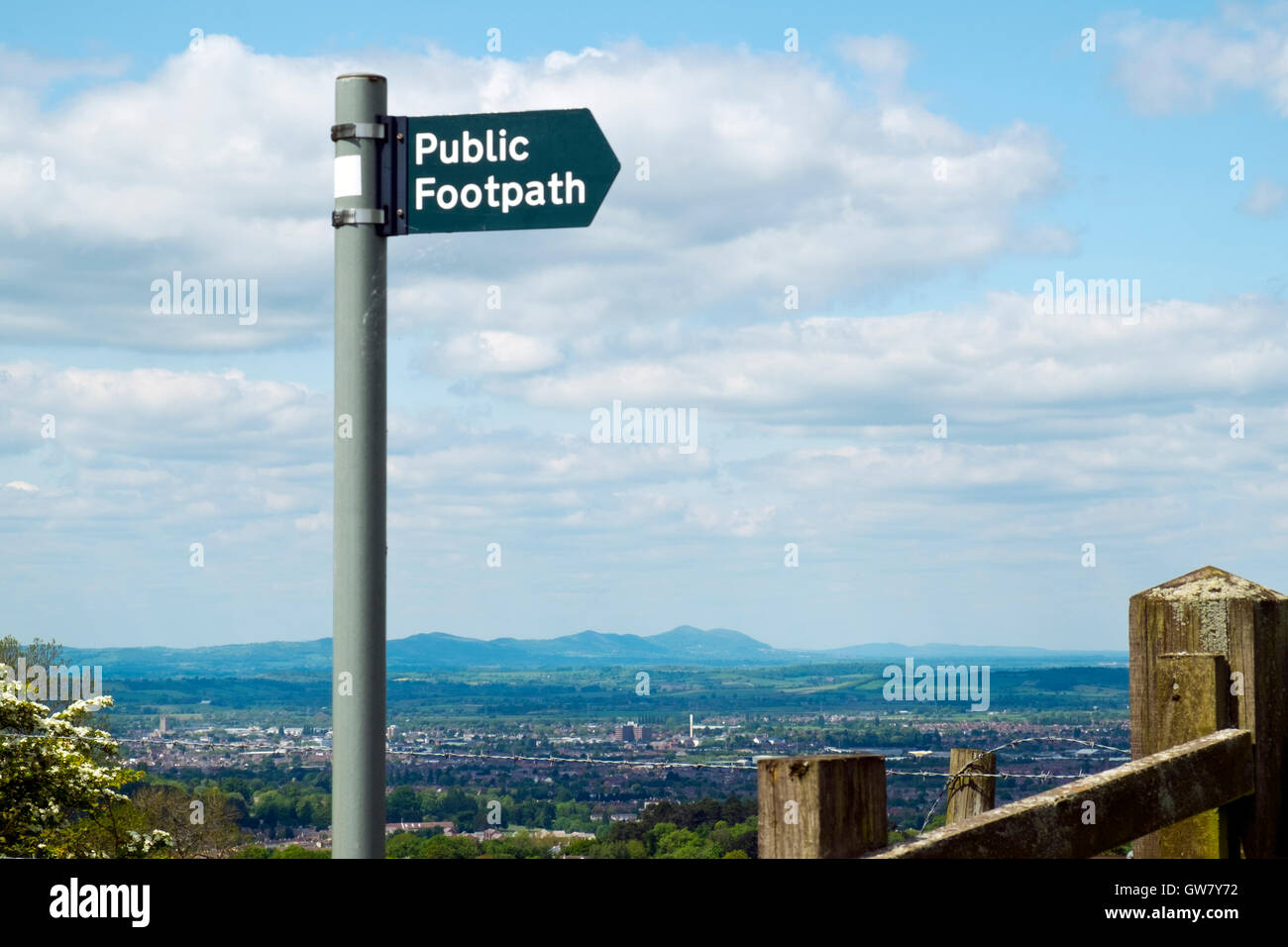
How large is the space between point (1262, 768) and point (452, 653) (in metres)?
141

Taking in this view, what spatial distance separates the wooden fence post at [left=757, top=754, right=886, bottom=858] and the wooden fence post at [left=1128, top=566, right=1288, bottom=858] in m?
1.74

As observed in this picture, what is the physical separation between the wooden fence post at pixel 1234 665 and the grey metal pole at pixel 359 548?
85.8 inches

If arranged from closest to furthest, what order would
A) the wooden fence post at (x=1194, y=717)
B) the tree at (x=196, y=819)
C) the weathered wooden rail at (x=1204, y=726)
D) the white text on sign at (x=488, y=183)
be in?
the white text on sign at (x=488, y=183), the weathered wooden rail at (x=1204, y=726), the wooden fence post at (x=1194, y=717), the tree at (x=196, y=819)

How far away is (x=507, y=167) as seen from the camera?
3227mm

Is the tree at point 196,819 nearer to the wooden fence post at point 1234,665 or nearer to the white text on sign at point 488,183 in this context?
the wooden fence post at point 1234,665

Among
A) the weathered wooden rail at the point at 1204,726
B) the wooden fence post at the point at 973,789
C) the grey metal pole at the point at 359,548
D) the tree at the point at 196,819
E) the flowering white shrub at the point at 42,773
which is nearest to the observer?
the grey metal pole at the point at 359,548

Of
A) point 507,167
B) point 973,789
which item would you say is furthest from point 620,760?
point 507,167

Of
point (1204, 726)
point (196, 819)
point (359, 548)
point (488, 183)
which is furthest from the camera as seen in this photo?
point (196, 819)

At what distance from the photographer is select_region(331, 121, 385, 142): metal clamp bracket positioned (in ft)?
10.1

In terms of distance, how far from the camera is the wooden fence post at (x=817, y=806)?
2275 millimetres

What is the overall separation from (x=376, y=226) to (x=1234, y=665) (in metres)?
2.63

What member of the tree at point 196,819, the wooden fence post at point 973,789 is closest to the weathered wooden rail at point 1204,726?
the wooden fence post at point 973,789

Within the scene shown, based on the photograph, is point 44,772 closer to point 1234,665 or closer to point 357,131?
point 357,131
